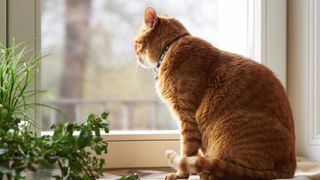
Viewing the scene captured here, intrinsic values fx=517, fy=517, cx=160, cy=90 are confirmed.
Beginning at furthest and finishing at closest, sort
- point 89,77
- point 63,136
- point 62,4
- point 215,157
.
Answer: point 89,77 → point 62,4 → point 215,157 → point 63,136

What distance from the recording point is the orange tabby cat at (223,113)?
51.8 inches

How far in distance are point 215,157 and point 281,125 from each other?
0.20 m

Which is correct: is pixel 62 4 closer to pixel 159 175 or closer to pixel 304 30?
pixel 159 175

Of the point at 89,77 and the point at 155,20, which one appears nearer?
the point at 155,20

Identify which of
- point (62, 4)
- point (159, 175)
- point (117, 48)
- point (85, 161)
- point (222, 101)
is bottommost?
point (159, 175)

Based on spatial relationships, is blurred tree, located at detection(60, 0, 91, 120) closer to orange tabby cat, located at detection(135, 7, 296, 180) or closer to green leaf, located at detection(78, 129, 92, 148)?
orange tabby cat, located at detection(135, 7, 296, 180)

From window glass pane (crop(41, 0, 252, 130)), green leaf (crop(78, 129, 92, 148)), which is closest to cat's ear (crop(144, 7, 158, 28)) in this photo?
window glass pane (crop(41, 0, 252, 130))

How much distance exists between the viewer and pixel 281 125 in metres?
1.36

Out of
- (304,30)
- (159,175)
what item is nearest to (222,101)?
(159,175)

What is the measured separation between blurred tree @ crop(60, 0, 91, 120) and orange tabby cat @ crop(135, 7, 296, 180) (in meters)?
0.38

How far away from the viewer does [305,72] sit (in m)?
1.72

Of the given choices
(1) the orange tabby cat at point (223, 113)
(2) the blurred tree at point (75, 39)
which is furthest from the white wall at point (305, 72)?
(2) the blurred tree at point (75, 39)

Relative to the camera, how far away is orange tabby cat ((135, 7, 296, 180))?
1.32 m

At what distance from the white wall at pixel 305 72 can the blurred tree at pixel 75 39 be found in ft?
2.33
